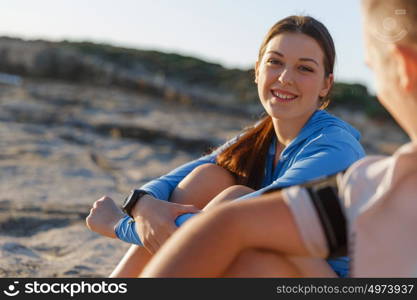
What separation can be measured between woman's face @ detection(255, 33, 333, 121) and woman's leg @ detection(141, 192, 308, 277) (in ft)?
4.36

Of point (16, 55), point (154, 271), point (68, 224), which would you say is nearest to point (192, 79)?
point (16, 55)

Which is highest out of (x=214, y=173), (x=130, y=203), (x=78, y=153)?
(x=214, y=173)

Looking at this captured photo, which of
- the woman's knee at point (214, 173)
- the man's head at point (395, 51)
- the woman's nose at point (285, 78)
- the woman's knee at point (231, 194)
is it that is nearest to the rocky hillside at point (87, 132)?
the woman's knee at point (214, 173)

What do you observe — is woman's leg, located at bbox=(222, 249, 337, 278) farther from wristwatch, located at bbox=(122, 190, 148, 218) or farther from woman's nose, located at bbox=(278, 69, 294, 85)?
woman's nose, located at bbox=(278, 69, 294, 85)

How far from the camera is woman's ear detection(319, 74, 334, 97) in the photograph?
2729mm

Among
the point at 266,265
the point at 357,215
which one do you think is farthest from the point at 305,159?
the point at 357,215

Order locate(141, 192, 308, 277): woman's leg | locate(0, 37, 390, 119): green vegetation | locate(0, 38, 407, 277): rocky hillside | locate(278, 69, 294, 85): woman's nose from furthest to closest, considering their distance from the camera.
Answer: locate(0, 37, 390, 119): green vegetation → locate(0, 38, 407, 277): rocky hillside → locate(278, 69, 294, 85): woman's nose → locate(141, 192, 308, 277): woman's leg

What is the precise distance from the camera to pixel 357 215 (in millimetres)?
1202

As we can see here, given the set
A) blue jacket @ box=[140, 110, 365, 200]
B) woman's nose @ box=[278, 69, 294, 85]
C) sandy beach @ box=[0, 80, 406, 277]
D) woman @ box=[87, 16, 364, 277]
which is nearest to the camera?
blue jacket @ box=[140, 110, 365, 200]

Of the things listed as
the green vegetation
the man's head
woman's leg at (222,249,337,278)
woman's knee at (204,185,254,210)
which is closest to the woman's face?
woman's knee at (204,185,254,210)

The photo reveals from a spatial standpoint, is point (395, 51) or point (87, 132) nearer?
point (395, 51)

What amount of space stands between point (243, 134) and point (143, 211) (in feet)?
2.31

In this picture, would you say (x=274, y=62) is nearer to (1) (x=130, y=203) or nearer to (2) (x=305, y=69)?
(2) (x=305, y=69)

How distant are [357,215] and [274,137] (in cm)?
155
